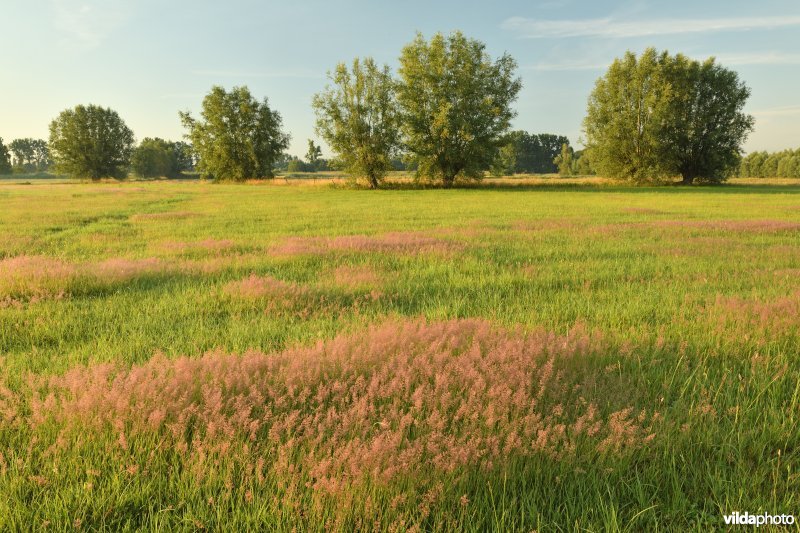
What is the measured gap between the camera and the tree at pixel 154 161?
124875 mm

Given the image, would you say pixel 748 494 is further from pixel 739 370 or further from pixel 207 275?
pixel 207 275

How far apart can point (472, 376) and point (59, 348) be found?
418 centimetres

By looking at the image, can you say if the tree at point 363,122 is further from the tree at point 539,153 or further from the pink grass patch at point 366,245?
the tree at point 539,153

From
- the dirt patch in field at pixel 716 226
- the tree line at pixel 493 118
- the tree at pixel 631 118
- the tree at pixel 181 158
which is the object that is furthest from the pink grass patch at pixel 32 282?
the tree at pixel 181 158

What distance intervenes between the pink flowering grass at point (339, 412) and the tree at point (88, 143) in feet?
382

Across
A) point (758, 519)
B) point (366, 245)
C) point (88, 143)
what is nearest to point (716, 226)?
point (366, 245)

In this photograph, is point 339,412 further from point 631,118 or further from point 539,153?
point 539,153

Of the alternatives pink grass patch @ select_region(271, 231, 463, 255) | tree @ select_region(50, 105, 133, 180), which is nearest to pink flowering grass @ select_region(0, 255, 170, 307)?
pink grass patch @ select_region(271, 231, 463, 255)

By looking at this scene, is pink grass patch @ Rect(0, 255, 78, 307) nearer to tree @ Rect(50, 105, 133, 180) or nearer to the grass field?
the grass field

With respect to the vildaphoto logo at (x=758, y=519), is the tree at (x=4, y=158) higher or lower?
higher

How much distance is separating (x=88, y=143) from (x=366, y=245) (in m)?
113

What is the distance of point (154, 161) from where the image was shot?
420ft

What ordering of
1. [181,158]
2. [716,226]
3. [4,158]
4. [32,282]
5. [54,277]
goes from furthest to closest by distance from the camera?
[181,158]
[4,158]
[716,226]
[54,277]
[32,282]

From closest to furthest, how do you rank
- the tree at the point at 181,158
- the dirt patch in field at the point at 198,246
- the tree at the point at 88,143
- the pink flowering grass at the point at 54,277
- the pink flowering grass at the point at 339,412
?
the pink flowering grass at the point at 339,412, the pink flowering grass at the point at 54,277, the dirt patch in field at the point at 198,246, the tree at the point at 88,143, the tree at the point at 181,158
